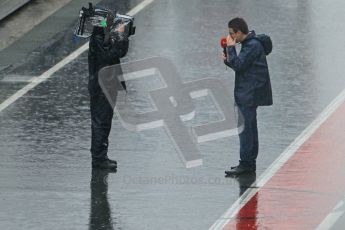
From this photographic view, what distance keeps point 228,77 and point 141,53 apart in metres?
1.79

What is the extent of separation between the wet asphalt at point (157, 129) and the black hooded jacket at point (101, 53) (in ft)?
3.39

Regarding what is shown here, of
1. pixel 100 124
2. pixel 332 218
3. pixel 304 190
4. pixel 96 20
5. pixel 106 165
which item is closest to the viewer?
pixel 332 218

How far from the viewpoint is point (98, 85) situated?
17.8m

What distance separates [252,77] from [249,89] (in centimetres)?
15

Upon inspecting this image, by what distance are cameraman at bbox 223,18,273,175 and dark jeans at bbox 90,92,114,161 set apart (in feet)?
5.14

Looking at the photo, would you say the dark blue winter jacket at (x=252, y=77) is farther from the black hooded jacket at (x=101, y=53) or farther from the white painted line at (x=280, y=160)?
the black hooded jacket at (x=101, y=53)

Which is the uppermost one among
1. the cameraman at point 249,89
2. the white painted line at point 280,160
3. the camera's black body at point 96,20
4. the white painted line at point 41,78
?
the camera's black body at point 96,20

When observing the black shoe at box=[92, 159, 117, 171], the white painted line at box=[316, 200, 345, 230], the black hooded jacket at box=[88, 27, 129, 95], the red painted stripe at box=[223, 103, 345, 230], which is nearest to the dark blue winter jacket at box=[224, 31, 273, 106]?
the red painted stripe at box=[223, 103, 345, 230]

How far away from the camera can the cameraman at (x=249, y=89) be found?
17.4 meters

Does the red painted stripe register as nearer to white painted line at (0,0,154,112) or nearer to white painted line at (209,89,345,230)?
white painted line at (209,89,345,230)

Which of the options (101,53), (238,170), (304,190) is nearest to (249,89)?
(238,170)

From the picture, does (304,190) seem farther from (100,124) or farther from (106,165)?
(100,124)

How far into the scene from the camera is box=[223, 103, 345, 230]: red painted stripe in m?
15.7

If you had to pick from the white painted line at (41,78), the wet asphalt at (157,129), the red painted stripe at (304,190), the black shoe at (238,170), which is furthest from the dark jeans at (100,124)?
the white painted line at (41,78)
